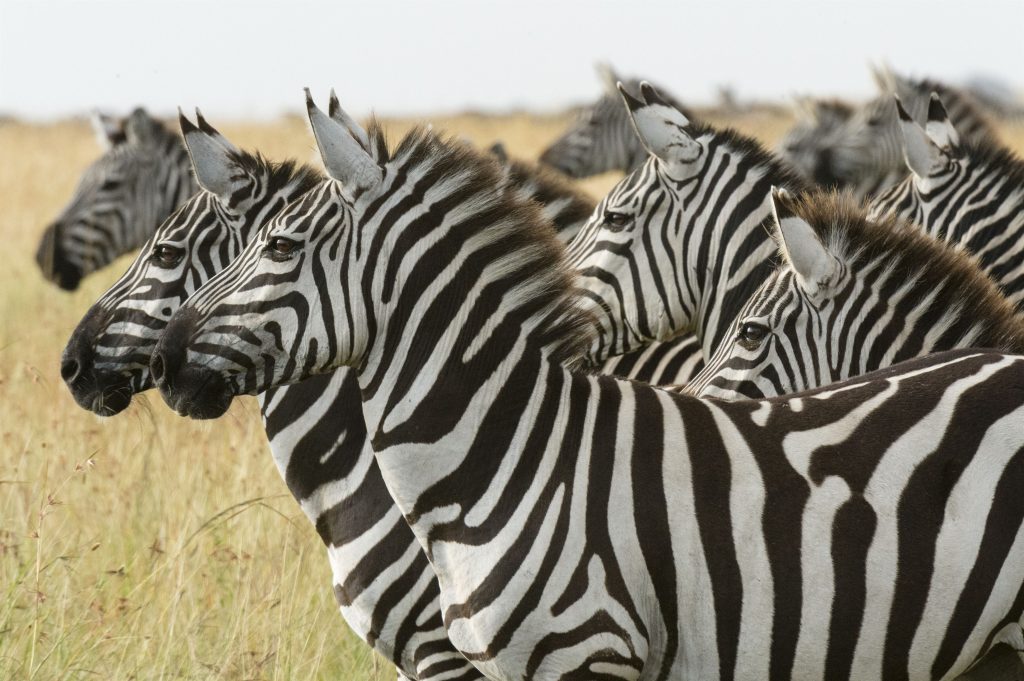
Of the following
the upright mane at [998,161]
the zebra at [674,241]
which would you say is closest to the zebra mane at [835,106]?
the upright mane at [998,161]

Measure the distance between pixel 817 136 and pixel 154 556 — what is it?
1032 centimetres

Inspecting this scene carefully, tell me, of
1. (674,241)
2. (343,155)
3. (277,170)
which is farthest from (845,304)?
(277,170)

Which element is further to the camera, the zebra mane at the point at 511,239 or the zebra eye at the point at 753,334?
the zebra eye at the point at 753,334

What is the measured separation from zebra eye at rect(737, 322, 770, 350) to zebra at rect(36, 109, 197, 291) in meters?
5.99

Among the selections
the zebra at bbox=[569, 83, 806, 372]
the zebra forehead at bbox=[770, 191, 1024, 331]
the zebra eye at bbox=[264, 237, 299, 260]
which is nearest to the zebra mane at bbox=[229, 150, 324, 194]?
the zebra eye at bbox=[264, 237, 299, 260]

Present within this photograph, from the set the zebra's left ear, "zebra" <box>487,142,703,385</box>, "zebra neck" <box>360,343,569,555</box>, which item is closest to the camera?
"zebra neck" <box>360,343,569,555</box>

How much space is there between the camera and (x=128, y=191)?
9.80 meters

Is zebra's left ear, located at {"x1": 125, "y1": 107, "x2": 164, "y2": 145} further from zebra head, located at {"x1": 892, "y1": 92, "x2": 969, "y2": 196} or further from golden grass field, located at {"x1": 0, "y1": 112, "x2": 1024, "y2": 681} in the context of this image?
zebra head, located at {"x1": 892, "y1": 92, "x2": 969, "y2": 196}

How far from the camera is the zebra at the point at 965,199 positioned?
6.92 m

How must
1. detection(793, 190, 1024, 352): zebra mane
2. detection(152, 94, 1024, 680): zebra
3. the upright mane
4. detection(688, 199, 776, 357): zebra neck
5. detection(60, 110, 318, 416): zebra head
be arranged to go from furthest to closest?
the upright mane → detection(688, 199, 776, 357): zebra neck → detection(60, 110, 318, 416): zebra head → detection(793, 190, 1024, 352): zebra mane → detection(152, 94, 1024, 680): zebra

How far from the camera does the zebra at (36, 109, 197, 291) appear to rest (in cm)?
973

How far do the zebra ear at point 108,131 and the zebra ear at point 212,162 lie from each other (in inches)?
213

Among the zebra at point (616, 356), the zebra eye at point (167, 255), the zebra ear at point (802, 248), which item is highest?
the zebra eye at point (167, 255)

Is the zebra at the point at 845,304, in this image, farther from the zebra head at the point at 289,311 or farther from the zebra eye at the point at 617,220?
the zebra head at the point at 289,311
